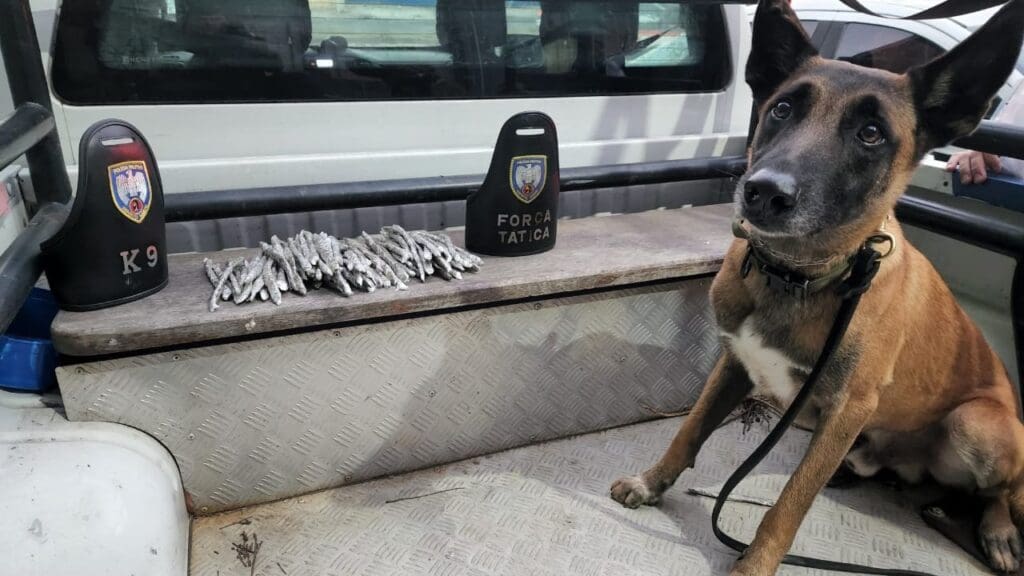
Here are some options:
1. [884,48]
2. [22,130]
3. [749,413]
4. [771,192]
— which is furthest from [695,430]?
[884,48]

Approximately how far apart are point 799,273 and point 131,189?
1517 mm

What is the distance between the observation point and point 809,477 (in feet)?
5.00

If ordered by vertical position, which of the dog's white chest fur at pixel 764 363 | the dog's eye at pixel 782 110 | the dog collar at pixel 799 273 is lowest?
the dog's white chest fur at pixel 764 363

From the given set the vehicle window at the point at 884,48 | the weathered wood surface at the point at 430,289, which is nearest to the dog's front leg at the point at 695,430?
the weathered wood surface at the point at 430,289

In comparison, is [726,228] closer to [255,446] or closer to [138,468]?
[255,446]

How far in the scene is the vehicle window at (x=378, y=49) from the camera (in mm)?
1790

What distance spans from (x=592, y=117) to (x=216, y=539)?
1829 mm

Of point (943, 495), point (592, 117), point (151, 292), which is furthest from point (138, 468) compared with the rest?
point (943, 495)

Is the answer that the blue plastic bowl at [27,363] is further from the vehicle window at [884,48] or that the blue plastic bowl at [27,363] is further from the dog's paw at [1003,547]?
the vehicle window at [884,48]

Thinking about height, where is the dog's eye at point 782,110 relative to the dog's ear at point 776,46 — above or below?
below

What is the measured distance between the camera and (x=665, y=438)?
85.2 inches

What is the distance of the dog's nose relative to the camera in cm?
124

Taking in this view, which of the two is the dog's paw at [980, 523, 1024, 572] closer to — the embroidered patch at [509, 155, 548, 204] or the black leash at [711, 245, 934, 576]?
the black leash at [711, 245, 934, 576]

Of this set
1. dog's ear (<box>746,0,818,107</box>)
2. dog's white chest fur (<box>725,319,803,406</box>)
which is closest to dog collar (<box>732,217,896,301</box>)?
dog's white chest fur (<box>725,319,803,406</box>)
